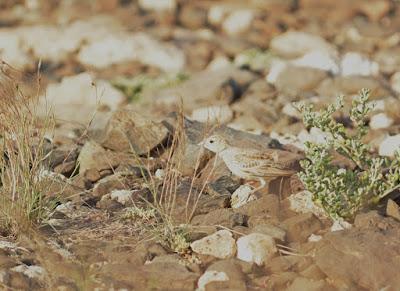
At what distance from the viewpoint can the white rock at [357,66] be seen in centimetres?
1072

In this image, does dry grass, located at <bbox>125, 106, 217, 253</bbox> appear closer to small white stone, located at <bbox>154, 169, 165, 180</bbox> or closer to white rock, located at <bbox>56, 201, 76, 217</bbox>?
small white stone, located at <bbox>154, 169, 165, 180</bbox>

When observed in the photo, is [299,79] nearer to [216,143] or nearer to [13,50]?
[216,143]

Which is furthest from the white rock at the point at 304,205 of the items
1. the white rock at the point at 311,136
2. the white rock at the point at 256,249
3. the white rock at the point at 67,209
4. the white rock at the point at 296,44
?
the white rock at the point at 296,44

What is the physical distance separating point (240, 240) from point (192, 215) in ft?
1.49

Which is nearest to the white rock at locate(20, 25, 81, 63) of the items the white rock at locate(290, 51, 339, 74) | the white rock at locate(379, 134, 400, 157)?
the white rock at locate(290, 51, 339, 74)

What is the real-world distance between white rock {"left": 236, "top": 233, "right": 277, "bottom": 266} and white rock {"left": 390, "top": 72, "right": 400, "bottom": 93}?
5887 millimetres

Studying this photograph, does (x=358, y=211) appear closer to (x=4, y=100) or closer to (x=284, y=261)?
(x=284, y=261)

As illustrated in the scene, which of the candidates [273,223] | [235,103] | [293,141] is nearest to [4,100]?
[273,223]

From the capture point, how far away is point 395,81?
10961 millimetres

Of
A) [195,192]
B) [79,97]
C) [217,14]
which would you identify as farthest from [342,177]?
[217,14]

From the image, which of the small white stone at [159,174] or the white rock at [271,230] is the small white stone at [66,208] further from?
the white rock at [271,230]

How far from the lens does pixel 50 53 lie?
14.2 metres

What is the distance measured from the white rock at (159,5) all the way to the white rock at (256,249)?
11006 mm

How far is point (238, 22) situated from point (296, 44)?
1877mm
